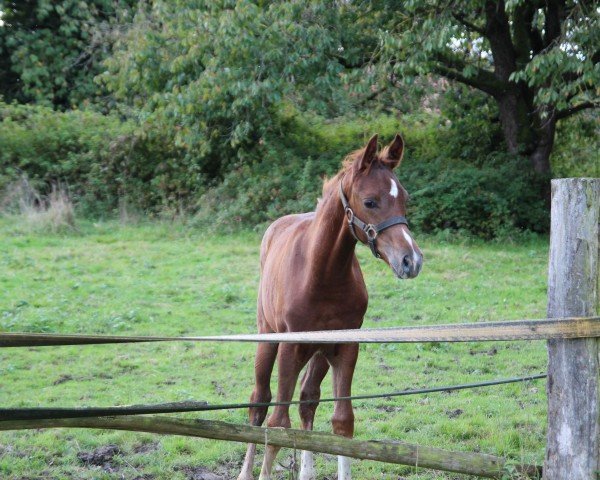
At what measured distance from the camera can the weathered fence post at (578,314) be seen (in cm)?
335

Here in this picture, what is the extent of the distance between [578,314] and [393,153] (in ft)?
4.85

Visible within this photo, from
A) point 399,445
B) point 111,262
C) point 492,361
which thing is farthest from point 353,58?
point 399,445

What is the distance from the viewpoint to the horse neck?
436cm

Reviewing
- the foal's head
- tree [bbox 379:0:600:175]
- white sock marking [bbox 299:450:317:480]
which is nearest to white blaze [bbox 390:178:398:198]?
the foal's head

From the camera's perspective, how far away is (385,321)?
9.10 meters

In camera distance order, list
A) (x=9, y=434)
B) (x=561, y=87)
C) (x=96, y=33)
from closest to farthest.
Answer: (x=9, y=434)
(x=561, y=87)
(x=96, y=33)

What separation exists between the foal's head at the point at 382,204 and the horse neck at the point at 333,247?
0.44 ft

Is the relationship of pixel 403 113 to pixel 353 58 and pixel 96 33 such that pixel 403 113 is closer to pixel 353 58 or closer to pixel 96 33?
pixel 353 58

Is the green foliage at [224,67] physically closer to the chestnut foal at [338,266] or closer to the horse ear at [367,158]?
the chestnut foal at [338,266]

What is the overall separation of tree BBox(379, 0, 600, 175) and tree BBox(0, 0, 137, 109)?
1059 cm

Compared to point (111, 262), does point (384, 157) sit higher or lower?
higher

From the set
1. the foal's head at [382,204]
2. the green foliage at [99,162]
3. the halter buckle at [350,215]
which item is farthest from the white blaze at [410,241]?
the green foliage at [99,162]

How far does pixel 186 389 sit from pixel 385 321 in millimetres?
3109

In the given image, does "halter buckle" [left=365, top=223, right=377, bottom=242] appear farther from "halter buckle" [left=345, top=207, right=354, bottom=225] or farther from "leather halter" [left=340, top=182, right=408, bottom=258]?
"halter buckle" [left=345, top=207, right=354, bottom=225]
